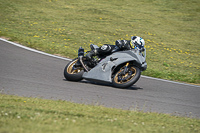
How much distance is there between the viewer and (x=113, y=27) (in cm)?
1958

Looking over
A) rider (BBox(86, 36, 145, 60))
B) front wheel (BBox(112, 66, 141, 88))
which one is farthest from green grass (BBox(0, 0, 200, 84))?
front wheel (BBox(112, 66, 141, 88))

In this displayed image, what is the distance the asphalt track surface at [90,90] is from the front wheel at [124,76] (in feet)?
0.71

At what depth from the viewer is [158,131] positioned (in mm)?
4230

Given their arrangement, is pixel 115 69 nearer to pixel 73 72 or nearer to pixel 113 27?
pixel 73 72

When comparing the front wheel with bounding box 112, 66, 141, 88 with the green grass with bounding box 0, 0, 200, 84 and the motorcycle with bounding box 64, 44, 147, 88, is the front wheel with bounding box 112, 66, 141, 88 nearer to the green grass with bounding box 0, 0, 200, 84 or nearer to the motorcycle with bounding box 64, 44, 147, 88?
the motorcycle with bounding box 64, 44, 147, 88

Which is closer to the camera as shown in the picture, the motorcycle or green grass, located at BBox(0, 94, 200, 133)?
green grass, located at BBox(0, 94, 200, 133)

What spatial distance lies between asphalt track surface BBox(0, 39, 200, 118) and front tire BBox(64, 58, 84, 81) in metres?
0.17

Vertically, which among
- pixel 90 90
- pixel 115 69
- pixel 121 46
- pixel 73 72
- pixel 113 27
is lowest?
pixel 90 90

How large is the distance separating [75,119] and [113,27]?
15624 millimetres

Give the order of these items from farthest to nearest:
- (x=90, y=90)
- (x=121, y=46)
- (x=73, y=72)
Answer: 1. (x=73, y=72)
2. (x=121, y=46)
3. (x=90, y=90)

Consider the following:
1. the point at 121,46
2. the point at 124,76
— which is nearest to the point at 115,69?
the point at 124,76

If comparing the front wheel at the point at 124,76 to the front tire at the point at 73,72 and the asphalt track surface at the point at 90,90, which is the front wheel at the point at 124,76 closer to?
the asphalt track surface at the point at 90,90

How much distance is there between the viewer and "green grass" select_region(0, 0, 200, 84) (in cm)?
1309

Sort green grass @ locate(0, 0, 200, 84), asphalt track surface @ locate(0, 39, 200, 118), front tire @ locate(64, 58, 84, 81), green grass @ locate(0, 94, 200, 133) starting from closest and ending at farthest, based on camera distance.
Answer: green grass @ locate(0, 94, 200, 133)
asphalt track surface @ locate(0, 39, 200, 118)
front tire @ locate(64, 58, 84, 81)
green grass @ locate(0, 0, 200, 84)
